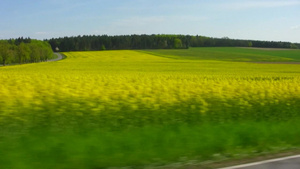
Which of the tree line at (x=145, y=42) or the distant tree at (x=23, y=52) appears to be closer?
the distant tree at (x=23, y=52)

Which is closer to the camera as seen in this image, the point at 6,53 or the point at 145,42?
the point at 6,53

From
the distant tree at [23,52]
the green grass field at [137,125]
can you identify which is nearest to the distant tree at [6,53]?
the distant tree at [23,52]

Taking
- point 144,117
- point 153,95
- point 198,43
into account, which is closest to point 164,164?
point 144,117

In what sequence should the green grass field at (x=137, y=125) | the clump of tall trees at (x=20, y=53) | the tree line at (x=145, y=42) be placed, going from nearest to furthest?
the green grass field at (x=137, y=125)
the clump of tall trees at (x=20, y=53)
the tree line at (x=145, y=42)

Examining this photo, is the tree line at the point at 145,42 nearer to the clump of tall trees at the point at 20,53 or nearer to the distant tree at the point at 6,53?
the clump of tall trees at the point at 20,53

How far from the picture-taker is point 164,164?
17.8 ft

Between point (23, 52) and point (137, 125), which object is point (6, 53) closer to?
point (23, 52)

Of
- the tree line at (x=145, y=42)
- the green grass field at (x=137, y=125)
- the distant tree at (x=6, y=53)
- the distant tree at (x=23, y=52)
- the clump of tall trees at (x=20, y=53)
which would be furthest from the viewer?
the tree line at (x=145, y=42)

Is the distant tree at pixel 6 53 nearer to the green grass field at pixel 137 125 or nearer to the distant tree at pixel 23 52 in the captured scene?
the distant tree at pixel 23 52

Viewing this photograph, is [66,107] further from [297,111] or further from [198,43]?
[198,43]

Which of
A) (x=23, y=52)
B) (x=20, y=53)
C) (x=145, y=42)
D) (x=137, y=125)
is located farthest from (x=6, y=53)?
(x=137, y=125)

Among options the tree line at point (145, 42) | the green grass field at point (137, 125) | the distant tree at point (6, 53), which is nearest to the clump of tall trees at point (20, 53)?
the distant tree at point (6, 53)

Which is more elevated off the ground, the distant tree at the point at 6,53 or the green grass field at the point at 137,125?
the green grass field at the point at 137,125

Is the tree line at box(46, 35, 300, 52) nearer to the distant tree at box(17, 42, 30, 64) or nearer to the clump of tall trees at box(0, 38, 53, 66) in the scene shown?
the clump of tall trees at box(0, 38, 53, 66)
